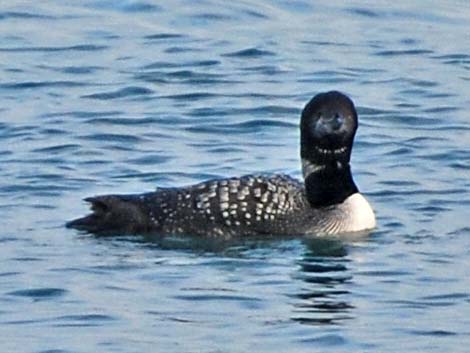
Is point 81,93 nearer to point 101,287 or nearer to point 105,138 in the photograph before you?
point 105,138

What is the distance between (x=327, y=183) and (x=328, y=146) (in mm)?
246

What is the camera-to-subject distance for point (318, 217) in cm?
1616

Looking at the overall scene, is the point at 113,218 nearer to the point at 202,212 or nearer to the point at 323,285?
the point at 202,212

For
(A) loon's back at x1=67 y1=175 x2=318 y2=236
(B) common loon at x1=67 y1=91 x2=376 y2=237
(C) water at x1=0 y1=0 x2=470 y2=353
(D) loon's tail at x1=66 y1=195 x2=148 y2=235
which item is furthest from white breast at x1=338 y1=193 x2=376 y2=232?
(D) loon's tail at x1=66 y1=195 x2=148 y2=235

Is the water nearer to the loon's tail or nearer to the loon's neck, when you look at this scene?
the loon's tail

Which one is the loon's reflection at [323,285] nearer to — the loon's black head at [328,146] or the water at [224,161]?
the water at [224,161]

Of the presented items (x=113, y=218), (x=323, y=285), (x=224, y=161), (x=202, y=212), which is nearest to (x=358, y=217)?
(x=202, y=212)

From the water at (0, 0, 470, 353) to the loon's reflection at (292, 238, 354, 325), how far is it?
18mm

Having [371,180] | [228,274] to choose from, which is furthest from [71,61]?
[228,274]

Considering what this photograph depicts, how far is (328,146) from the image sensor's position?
16.3 metres

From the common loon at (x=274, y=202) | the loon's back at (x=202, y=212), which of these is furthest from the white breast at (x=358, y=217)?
the loon's back at (x=202, y=212)

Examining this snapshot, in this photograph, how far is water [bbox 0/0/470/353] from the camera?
13711mm

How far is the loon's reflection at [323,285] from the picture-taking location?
13.9m

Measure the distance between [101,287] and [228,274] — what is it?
864 mm
